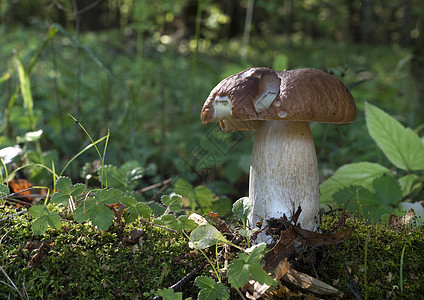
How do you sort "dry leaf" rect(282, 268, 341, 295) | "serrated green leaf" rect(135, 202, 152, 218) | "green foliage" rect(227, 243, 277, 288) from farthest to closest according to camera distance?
"serrated green leaf" rect(135, 202, 152, 218)
"dry leaf" rect(282, 268, 341, 295)
"green foliage" rect(227, 243, 277, 288)

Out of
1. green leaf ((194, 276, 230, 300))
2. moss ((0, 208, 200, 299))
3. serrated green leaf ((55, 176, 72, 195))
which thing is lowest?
moss ((0, 208, 200, 299))

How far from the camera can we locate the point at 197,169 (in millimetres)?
2863

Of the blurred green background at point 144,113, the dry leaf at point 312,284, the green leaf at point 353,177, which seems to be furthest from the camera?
the blurred green background at point 144,113

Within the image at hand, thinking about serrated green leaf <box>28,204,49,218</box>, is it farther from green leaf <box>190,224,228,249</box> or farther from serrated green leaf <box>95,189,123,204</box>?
green leaf <box>190,224,228,249</box>

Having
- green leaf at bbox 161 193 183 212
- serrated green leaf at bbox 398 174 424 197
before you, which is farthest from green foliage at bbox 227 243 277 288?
serrated green leaf at bbox 398 174 424 197

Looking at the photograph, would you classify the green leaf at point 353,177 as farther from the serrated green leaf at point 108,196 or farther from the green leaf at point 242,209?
the serrated green leaf at point 108,196

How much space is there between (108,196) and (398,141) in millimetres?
1848

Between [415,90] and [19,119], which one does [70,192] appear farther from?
[415,90]

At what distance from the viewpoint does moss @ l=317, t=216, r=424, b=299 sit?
1.39 metres

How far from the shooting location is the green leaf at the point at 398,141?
2107mm

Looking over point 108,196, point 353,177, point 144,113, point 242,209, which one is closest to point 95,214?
point 108,196

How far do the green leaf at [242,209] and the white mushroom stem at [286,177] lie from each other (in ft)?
0.20

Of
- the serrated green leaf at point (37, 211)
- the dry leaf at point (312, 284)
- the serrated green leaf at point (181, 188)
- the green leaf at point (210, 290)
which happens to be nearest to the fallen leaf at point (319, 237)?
the dry leaf at point (312, 284)

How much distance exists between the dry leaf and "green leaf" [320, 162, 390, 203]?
34.8 inches
